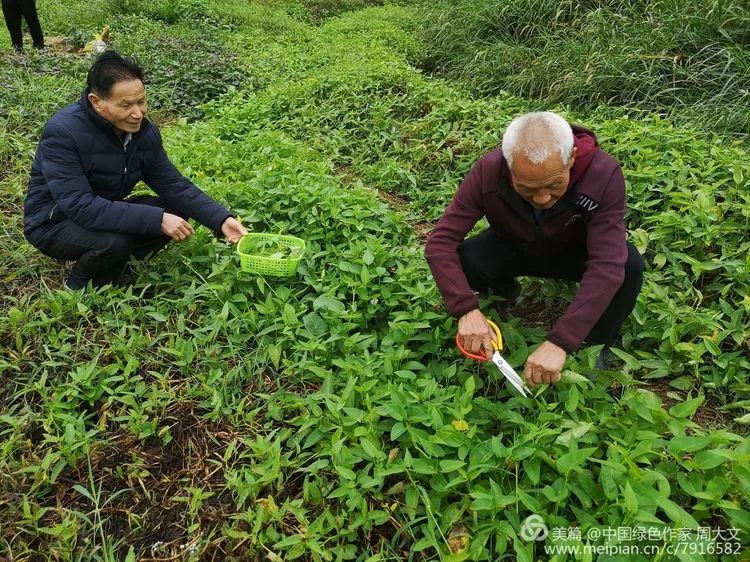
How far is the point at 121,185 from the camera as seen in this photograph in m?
2.89

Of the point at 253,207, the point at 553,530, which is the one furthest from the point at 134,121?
the point at 553,530

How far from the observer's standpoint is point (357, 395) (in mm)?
2154

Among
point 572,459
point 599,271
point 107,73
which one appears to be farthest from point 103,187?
point 572,459

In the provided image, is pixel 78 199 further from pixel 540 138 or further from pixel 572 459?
pixel 572 459

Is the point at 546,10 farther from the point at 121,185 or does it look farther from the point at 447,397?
the point at 447,397

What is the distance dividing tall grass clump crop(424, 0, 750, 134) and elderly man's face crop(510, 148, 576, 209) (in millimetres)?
2822

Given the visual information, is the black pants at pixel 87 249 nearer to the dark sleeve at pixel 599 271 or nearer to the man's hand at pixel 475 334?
the man's hand at pixel 475 334

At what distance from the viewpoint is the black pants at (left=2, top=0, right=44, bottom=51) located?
6125 mm

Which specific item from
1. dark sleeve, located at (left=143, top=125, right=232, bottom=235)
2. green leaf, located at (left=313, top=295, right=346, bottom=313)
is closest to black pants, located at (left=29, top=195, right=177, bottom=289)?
dark sleeve, located at (left=143, top=125, right=232, bottom=235)

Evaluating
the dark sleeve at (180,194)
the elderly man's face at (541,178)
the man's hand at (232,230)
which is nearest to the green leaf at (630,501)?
the elderly man's face at (541,178)

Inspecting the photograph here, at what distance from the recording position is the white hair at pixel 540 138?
1.86 m

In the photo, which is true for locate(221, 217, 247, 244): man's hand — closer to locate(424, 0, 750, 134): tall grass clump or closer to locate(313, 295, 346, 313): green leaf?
locate(313, 295, 346, 313): green leaf

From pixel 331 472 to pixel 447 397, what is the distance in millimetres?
497

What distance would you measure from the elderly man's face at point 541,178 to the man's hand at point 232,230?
1.49m
